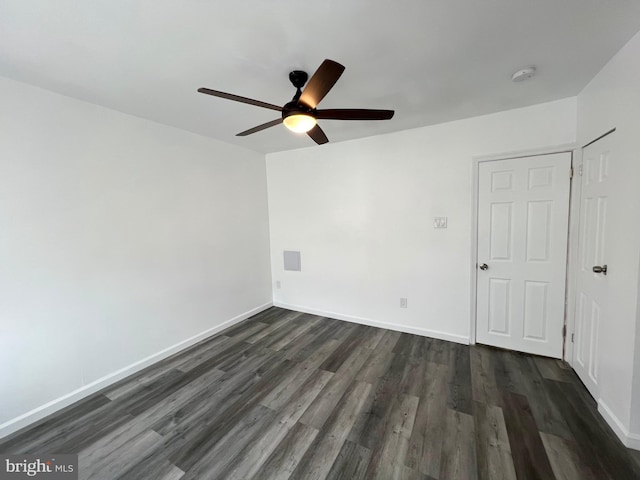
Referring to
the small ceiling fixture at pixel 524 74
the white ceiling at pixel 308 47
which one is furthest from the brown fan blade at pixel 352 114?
the small ceiling fixture at pixel 524 74

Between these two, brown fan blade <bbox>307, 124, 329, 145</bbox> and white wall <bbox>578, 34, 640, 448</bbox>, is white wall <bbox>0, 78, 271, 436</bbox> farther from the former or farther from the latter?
white wall <bbox>578, 34, 640, 448</bbox>

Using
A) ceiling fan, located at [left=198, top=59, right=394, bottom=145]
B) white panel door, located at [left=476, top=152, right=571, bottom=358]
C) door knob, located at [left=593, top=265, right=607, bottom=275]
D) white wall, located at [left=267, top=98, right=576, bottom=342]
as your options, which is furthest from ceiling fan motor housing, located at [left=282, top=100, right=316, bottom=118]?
door knob, located at [left=593, top=265, right=607, bottom=275]

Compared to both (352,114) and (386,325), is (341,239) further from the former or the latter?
(352,114)

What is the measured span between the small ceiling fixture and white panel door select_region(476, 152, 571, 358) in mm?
871

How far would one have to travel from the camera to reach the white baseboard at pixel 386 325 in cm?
293

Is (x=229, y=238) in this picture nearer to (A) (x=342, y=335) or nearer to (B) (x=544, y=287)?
(A) (x=342, y=335)

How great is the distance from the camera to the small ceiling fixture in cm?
181

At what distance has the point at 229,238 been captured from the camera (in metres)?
3.50

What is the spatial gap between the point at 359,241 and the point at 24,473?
3.29m

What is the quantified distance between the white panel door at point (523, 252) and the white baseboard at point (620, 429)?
32.6 inches

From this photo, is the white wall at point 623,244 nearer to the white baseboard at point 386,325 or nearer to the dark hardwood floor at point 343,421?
the dark hardwood floor at point 343,421

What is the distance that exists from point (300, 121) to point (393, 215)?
74.2 inches

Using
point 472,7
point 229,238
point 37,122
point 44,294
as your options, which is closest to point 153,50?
point 37,122

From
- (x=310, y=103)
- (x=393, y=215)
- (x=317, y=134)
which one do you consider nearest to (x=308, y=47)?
(x=310, y=103)
